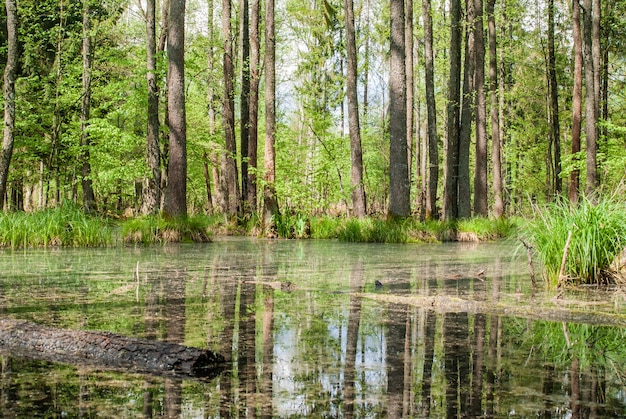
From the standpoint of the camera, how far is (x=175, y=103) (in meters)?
14.4

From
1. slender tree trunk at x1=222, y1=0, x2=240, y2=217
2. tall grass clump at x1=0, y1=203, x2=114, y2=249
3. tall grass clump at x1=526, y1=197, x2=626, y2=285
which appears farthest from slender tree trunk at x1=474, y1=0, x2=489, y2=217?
tall grass clump at x1=526, y1=197, x2=626, y2=285

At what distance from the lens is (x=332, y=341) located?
378 cm

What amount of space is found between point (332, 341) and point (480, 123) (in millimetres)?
17910

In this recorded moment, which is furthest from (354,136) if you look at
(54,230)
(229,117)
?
(54,230)

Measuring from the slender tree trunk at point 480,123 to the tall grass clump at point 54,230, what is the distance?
1253cm

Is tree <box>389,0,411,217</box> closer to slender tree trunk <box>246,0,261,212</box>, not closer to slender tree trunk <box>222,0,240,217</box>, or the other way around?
slender tree trunk <box>246,0,261,212</box>

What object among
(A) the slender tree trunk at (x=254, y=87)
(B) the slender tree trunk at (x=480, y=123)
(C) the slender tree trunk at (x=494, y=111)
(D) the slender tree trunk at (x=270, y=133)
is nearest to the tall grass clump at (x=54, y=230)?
(D) the slender tree trunk at (x=270, y=133)

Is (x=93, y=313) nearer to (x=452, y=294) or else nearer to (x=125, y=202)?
(x=452, y=294)

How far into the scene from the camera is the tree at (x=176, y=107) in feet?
46.4

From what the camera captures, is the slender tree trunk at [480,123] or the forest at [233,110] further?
the slender tree trunk at [480,123]

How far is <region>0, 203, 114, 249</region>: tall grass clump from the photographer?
1132 centimetres

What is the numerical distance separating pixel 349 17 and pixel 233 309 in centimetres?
1489

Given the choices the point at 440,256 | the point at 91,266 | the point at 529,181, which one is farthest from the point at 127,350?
the point at 529,181

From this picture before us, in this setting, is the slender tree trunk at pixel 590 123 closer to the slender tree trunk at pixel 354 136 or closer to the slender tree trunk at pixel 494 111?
the slender tree trunk at pixel 494 111
